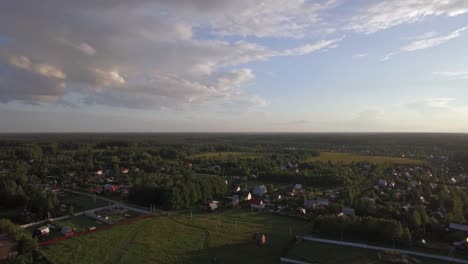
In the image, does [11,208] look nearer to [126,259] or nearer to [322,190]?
[126,259]

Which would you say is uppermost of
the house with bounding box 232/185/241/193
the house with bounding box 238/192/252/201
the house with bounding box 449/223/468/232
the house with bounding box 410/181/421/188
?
the house with bounding box 410/181/421/188

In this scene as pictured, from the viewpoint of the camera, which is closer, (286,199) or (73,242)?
(73,242)

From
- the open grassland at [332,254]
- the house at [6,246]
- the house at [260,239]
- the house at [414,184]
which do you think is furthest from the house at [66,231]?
the house at [414,184]

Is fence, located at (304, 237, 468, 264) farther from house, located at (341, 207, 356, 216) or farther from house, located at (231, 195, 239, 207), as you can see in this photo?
house, located at (231, 195, 239, 207)


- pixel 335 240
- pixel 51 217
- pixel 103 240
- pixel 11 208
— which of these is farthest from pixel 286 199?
pixel 11 208

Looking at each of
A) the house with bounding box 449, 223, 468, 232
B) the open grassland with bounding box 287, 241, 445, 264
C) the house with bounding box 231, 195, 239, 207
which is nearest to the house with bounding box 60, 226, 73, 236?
the house with bounding box 231, 195, 239, 207

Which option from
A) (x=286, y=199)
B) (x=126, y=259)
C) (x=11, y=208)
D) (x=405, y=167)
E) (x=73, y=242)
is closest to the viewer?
(x=126, y=259)
